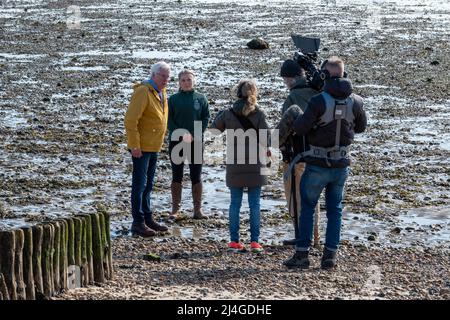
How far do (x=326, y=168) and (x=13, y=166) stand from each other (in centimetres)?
667

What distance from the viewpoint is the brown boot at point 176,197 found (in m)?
12.5

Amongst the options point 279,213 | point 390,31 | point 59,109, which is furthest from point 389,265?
point 390,31

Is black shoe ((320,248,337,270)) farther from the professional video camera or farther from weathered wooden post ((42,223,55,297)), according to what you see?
weathered wooden post ((42,223,55,297))

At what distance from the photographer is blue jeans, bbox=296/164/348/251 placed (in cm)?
988

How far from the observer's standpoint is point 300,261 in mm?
10211

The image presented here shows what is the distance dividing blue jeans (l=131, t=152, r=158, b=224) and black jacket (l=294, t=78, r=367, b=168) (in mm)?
2274

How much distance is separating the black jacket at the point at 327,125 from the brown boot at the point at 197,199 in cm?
284

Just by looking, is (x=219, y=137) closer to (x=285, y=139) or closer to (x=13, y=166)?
(x=13, y=166)

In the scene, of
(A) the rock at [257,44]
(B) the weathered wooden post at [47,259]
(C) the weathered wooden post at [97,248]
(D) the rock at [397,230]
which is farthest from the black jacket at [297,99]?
(A) the rock at [257,44]

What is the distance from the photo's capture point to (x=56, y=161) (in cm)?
1560

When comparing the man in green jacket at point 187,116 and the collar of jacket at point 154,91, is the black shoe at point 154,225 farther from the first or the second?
the collar of jacket at point 154,91

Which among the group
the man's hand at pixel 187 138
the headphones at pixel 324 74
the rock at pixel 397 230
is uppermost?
the headphones at pixel 324 74

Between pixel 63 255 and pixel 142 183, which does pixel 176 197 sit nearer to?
pixel 142 183

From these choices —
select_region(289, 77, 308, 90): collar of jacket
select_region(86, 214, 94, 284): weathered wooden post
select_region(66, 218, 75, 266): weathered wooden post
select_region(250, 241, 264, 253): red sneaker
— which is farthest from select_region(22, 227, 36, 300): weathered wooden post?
select_region(289, 77, 308, 90): collar of jacket
